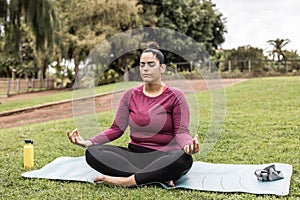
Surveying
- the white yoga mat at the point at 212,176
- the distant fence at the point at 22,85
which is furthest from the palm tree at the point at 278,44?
the white yoga mat at the point at 212,176

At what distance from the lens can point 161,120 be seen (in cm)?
312

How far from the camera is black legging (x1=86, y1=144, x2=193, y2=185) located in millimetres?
2959

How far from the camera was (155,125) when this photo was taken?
123 inches

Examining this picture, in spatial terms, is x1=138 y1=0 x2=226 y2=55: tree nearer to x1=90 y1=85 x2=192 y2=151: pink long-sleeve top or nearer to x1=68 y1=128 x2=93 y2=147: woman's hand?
x1=90 y1=85 x2=192 y2=151: pink long-sleeve top

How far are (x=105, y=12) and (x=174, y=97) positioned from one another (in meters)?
14.3

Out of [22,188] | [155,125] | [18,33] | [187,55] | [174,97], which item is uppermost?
[18,33]

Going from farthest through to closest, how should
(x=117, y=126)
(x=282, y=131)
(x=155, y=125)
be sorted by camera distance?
(x=282, y=131), (x=117, y=126), (x=155, y=125)

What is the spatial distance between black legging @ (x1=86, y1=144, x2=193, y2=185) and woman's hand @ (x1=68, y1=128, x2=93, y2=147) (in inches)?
2.7

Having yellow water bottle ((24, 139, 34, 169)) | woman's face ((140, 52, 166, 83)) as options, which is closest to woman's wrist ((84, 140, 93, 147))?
woman's face ((140, 52, 166, 83))

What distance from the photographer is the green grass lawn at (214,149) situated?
2873 millimetres

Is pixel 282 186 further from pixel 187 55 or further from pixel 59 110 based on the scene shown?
pixel 59 110

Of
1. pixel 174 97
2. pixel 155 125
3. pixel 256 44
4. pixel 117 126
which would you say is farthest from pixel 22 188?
pixel 256 44

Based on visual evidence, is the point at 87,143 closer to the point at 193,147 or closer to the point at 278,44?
the point at 193,147

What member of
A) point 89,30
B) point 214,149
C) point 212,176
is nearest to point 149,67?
point 212,176
